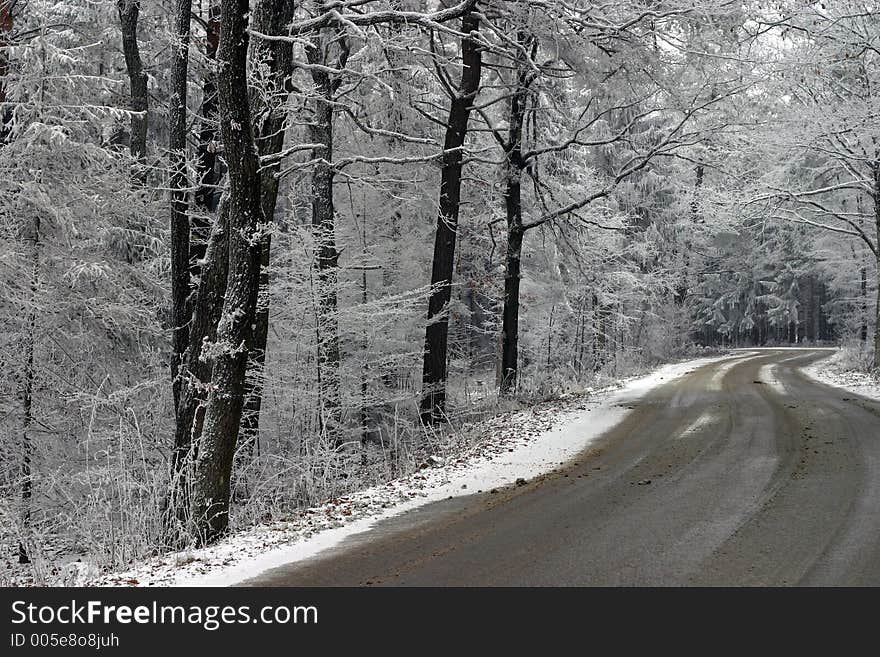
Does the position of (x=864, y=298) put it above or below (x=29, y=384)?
above

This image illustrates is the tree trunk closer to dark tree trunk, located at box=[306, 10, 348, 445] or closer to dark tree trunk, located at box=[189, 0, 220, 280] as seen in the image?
dark tree trunk, located at box=[306, 10, 348, 445]

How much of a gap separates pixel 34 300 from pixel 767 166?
68.7ft

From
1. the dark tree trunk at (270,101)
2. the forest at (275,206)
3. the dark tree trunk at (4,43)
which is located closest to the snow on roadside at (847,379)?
the forest at (275,206)

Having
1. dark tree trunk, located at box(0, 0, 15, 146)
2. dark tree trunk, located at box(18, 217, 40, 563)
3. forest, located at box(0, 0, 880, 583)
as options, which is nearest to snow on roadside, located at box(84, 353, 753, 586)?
forest, located at box(0, 0, 880, 583)

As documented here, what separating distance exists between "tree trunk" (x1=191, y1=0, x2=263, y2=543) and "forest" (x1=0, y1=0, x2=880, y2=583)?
22 millimetres

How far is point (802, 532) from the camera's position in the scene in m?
5.20

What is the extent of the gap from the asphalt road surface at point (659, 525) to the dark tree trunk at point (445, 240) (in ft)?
14.3

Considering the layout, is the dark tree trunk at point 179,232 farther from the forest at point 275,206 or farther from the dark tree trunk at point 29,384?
the dark tree trunk at point 29,384

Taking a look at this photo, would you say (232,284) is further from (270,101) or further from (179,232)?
(179,232)

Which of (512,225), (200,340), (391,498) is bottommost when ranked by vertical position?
(391,498)

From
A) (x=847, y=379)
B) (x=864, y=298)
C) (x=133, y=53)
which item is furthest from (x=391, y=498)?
(x=864, y=298)

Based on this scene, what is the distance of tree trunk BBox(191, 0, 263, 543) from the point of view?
6.41 metres

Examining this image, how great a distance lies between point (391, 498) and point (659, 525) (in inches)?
111

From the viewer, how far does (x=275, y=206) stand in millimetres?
12375
